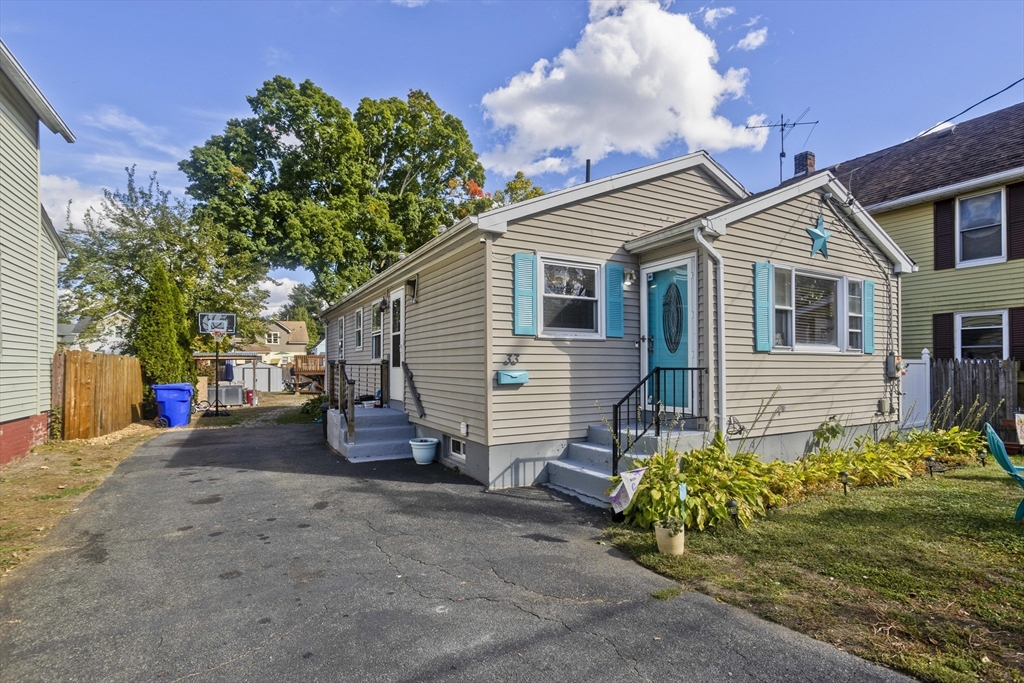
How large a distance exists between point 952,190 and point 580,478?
36.7 ft

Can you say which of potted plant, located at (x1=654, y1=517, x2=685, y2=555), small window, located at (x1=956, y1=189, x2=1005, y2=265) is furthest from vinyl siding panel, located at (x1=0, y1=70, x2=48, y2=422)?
small window, located at (x1=956, y1=189, x2=1005, y2=265)

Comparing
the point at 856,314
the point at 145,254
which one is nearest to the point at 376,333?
the point at 856,314

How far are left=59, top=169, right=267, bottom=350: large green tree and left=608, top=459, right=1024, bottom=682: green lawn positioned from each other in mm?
20235

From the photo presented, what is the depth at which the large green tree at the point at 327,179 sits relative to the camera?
21016 mm

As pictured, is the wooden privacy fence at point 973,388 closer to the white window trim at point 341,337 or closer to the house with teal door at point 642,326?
the house with teal door at point 642,326

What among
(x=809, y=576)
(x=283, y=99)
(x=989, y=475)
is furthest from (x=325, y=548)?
(x=283, y=99)

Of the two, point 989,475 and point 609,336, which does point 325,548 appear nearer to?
point 609,336

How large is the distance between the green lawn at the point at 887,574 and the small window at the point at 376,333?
8100 mm

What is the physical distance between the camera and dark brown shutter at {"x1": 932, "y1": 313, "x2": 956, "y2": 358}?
11391 mm

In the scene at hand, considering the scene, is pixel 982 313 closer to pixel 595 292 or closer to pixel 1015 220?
pixel 1015 220

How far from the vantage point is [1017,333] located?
407 inches

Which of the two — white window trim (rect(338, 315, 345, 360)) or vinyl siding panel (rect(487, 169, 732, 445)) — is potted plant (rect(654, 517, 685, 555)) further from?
white window trim (rect(338, 315, 345, 360))

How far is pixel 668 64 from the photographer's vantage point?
1147 centimetres

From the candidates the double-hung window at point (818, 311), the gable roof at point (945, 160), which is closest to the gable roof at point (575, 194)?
the double-hung window at point (818, 311)
